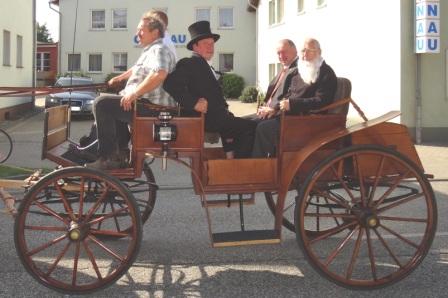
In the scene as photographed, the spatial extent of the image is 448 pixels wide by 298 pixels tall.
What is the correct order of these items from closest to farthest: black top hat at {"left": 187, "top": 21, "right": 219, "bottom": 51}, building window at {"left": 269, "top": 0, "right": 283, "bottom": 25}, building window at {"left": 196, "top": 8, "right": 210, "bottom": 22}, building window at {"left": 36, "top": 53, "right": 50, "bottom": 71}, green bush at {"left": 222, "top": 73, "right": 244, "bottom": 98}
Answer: black top hat at {"left": 187, "top": 21, "right": 219, "bottom": 51}, building window at {"left": 269, "top": 0, "right": 283, "bottom": 25}, green bush at {"left": 222, "top": 73, "right": 244, "bottom": 98}, building window at {"left": 196, "top": 8, "right": 210, "bottom": 22}, building window at {"left": 36, "top": 53, "right": 50, "bottom": 71}

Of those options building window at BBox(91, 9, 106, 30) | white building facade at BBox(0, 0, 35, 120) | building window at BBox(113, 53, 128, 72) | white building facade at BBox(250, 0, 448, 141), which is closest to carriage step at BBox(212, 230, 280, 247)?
white building facade at BBox(250, 0, 448, 141)

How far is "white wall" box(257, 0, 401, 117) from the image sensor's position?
48.4ft

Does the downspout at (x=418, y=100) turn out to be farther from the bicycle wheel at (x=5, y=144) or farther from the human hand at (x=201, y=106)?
the human hand at (x=201, y=106)

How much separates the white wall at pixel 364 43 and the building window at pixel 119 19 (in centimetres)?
2024

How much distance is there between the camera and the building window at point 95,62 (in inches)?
1620

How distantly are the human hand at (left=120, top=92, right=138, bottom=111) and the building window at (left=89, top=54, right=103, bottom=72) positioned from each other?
124 feet

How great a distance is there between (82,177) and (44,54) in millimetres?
45748

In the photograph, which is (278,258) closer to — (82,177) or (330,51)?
(82,177)

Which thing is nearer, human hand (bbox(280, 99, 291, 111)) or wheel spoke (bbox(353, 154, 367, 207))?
wheel spoke (bbox(353, 154, 367, 207))

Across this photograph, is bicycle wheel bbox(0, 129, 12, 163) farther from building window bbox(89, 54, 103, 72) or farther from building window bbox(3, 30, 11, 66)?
building window bbox(89, 54, 103, 72)

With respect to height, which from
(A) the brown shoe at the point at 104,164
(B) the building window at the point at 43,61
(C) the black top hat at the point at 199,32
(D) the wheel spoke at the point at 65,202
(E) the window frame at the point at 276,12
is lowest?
(D) the wheel spoke at the point at 65,202

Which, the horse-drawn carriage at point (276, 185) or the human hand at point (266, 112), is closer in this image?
the horse-drawn carriage at point (276, 185)

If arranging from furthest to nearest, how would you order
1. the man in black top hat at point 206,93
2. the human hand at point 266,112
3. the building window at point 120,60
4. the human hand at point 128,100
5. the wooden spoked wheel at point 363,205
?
1. the building window at point 120,60
2. the human hand at point 266,112
3. the man in black top hat at point 206,93
4. the human hand at point 128,100
5. the wooden spoked wheel at point 363,205

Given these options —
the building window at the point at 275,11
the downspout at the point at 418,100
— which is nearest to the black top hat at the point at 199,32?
the downspout at the point at 418,100
